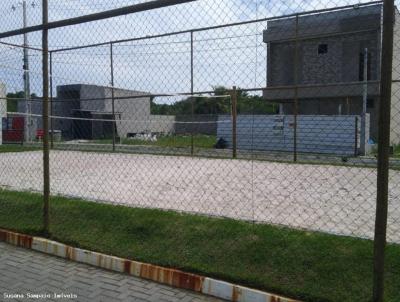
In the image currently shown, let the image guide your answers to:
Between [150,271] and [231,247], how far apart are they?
823 mm

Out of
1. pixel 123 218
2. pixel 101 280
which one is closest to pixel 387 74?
pixel 101 280

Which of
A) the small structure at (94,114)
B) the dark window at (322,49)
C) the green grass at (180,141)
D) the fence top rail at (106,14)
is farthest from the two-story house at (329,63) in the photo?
the fence top rail at (106,14)

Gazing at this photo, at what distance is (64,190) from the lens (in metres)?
7.61

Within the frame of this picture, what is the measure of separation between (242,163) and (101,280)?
28.8ft

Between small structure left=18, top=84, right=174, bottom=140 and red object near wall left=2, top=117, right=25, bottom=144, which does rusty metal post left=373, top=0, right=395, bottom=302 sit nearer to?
small structure left=18, top=84, right=174, bottom=140

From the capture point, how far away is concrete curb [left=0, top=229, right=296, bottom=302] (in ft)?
11.3

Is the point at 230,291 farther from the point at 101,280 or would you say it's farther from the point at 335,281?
the point at 101,280

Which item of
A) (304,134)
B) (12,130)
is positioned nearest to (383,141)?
(304,134)

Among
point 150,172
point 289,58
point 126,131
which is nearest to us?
point 150,172

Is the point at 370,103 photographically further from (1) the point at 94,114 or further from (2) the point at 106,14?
(2) the point at 106,14

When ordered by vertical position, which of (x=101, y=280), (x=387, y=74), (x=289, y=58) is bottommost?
(x=101, y=280)

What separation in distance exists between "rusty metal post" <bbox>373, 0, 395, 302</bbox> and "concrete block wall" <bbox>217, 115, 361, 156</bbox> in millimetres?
11434

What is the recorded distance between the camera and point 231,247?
14.0 feet

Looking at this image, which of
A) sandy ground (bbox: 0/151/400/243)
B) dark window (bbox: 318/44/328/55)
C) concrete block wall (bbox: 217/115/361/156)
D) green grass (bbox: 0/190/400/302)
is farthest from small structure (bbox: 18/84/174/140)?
green grass (bbox: 0/190/400/302)
